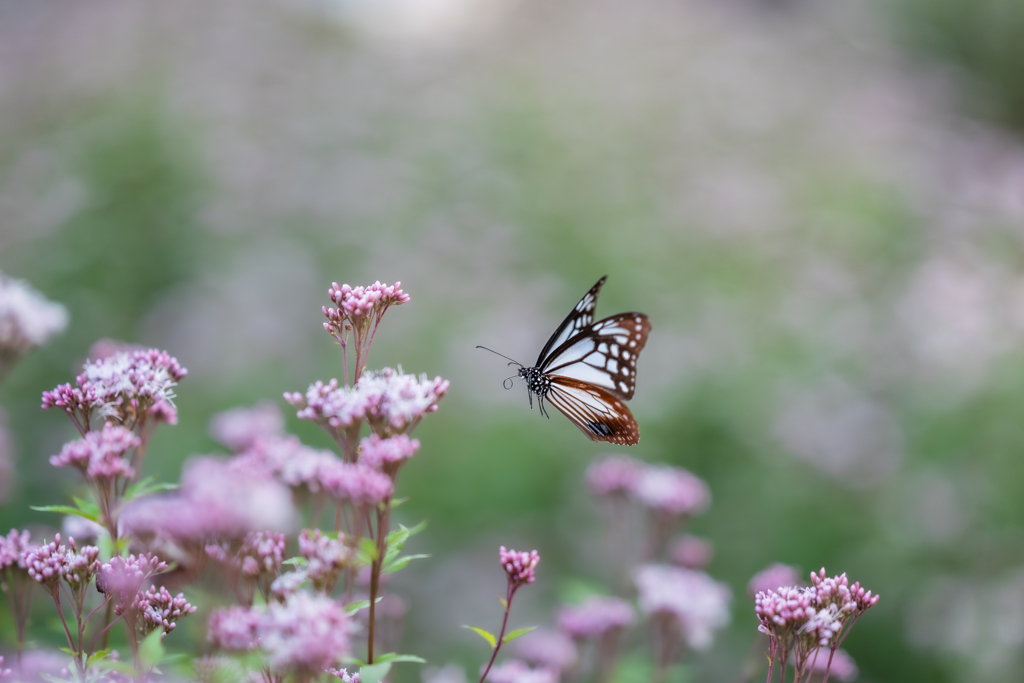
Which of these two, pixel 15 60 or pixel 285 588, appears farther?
pixel 15 60

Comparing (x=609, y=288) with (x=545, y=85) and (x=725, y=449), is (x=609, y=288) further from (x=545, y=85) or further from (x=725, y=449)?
(x=545, y=85)

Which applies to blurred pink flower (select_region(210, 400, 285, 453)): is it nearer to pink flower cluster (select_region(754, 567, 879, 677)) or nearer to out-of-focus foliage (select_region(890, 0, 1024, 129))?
pink flower cluster (select_region(754, 567, 879, 677))

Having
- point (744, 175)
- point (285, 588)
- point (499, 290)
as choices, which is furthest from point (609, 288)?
point (285, 588)

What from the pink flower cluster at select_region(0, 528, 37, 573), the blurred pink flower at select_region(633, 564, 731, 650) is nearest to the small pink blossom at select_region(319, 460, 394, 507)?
the pink flower cluster at select_region(0, 528, 37, 573)

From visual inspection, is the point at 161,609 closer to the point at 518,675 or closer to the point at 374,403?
the point at 374,403

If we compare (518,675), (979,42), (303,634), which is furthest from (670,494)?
(979,42)

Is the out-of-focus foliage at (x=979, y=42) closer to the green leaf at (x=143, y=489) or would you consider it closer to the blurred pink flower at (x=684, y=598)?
the blurred pink flower at (x=684, y=598)
